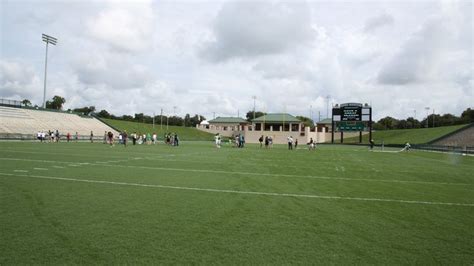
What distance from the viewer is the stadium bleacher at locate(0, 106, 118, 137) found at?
171 feet

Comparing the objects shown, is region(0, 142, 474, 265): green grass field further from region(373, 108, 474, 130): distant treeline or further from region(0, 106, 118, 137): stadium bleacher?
region(373, 108, 474, 130): distant treeline

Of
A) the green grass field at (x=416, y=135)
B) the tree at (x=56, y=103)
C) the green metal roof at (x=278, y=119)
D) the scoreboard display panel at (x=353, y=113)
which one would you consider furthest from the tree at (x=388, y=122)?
the tree at (x=56, y=103)

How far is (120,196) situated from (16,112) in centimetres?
5700

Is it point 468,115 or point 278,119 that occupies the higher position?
point 468,115

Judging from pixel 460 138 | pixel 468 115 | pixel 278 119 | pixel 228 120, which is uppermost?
pixel 468 115

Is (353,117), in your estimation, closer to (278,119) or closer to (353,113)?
(353,113)

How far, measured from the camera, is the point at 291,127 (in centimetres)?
9019

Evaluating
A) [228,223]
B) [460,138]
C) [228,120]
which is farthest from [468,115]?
[228,223]

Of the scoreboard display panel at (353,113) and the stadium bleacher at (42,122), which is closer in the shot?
the stadium bleacher at (42,122)

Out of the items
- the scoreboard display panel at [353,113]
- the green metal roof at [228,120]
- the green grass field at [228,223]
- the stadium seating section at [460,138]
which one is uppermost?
the green metal roof at [228,120]

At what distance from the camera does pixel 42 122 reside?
58375mm

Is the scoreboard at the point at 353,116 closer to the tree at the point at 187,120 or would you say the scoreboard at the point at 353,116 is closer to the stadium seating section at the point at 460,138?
the stadium seating section at the point at 460,138

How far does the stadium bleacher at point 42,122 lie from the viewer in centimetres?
5216

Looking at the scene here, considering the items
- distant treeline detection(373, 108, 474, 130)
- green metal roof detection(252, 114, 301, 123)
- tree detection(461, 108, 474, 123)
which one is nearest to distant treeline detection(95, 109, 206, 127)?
green metal roof detection(252, 114, 301, 123)
